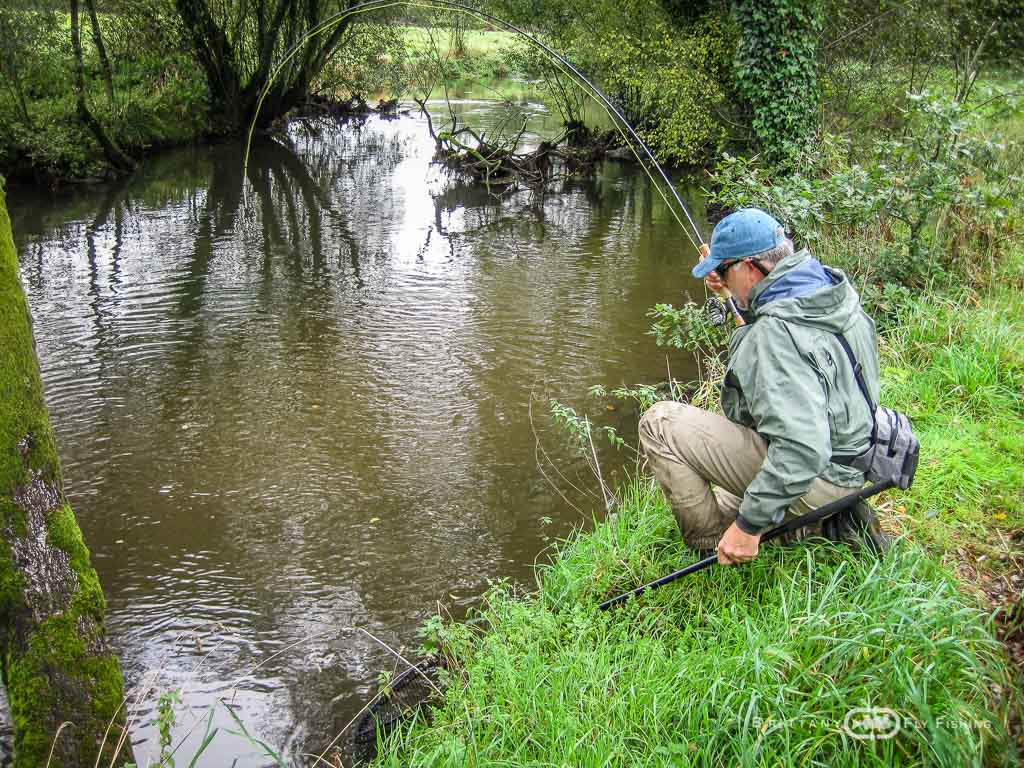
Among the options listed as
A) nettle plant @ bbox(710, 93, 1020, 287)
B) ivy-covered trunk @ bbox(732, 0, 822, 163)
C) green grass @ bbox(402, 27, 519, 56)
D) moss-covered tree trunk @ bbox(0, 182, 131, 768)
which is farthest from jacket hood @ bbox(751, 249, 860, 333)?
green grass @ bbox(402, 27, 519, 56)

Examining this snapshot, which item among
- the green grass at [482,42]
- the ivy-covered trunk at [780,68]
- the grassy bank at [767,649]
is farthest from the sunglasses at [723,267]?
the green grass at [482,42]

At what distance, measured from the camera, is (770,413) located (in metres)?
2.61

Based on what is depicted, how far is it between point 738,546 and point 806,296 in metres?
0.84

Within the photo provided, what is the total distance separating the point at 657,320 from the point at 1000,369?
3.91m

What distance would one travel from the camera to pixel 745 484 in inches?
122

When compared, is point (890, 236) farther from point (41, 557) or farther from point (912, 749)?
point (41, 557)

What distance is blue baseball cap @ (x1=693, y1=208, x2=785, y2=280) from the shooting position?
2.85 m

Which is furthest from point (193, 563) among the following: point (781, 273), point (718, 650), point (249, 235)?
point (249, 235)

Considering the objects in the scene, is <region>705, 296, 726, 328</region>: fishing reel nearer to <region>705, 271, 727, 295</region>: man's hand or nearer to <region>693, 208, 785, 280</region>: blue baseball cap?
<region>705, 271, 727, 295</region>: man's hand

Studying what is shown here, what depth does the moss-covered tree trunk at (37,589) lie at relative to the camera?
2559 millimetres

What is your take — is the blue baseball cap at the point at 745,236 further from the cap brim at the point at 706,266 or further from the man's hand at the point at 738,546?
the man's hand at the point at 738,546

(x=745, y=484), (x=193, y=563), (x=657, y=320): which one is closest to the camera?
(x=745, y=484)

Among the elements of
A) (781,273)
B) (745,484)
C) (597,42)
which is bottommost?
(745,484)

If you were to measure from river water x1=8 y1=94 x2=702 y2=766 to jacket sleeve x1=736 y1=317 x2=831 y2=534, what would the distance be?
6.76 ft
